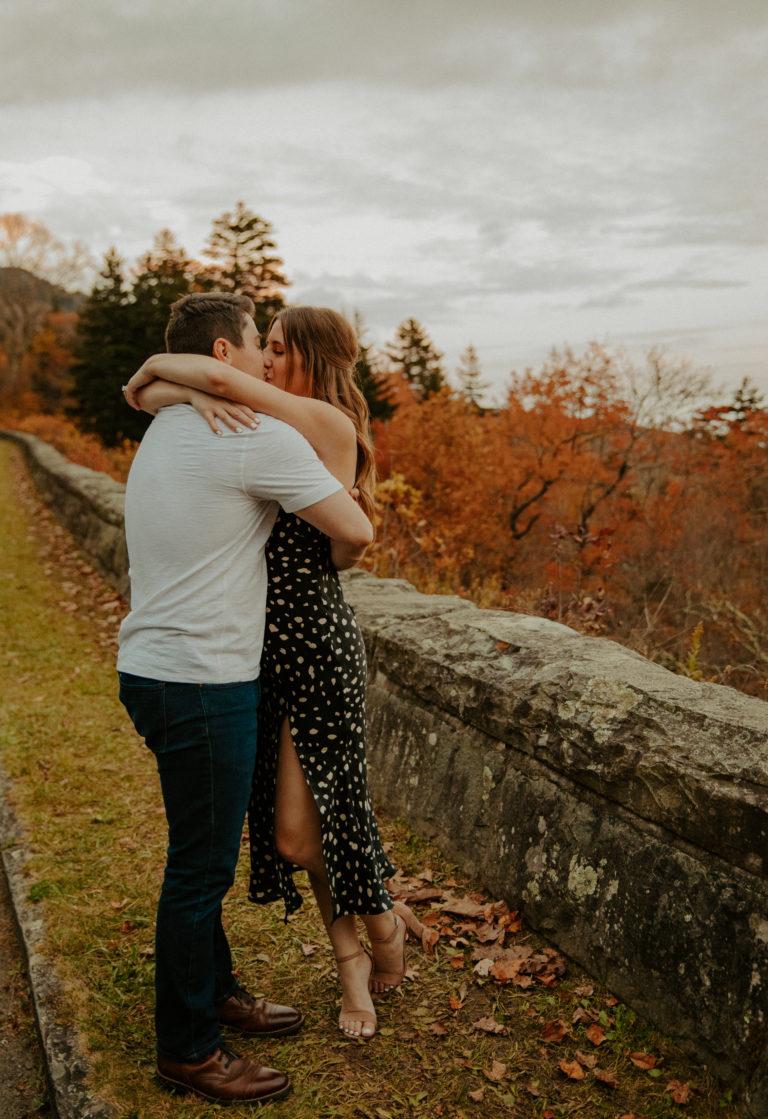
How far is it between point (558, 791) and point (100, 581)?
802 cm

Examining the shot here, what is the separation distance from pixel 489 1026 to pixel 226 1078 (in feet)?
2.87

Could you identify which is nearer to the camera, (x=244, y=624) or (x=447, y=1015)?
(x=244, y=624)

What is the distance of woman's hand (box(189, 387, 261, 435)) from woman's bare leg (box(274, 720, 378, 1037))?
96cm

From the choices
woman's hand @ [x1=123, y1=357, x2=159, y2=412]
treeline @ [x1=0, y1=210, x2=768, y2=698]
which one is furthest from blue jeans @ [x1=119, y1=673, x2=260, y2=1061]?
treeline @ [x1=0, y1=210, x2=768, y2=698]

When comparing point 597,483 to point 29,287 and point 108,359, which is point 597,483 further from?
point 29,287

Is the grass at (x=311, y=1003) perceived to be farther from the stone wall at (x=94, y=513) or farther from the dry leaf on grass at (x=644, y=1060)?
the stone wall at (x=94, y=513)

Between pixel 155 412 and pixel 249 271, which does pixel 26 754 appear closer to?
pixel 155 412

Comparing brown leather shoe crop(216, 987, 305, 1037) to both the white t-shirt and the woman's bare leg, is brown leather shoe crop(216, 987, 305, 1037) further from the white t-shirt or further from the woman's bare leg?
the white t-shirt

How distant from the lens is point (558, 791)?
3.02 meters

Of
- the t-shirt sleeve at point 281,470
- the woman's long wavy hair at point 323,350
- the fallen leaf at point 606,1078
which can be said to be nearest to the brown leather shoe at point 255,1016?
the fallen leaf at point 606,1078

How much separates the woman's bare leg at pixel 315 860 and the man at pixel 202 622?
0.30 m

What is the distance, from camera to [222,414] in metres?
2.24

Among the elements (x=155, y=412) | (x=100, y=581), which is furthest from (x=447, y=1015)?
(x=100, y=581)

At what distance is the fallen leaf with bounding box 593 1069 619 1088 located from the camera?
98.2 inches
